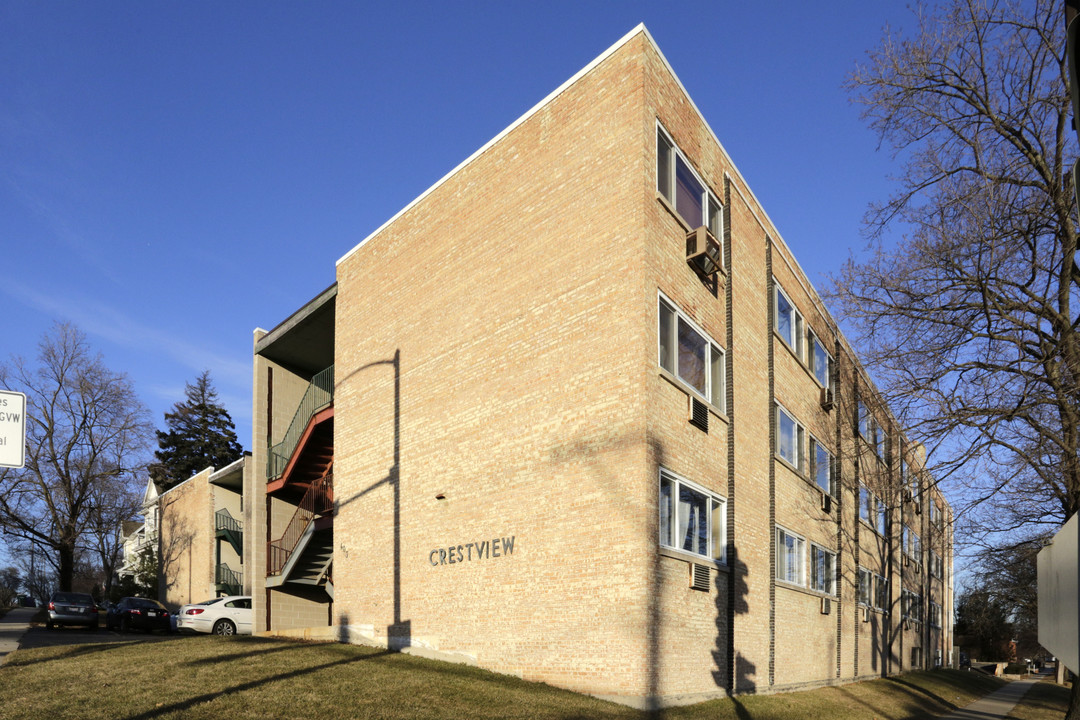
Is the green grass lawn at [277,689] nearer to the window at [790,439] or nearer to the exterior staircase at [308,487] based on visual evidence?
the window at [790,439]

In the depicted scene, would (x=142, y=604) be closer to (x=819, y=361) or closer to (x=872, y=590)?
(x=819, y=361)

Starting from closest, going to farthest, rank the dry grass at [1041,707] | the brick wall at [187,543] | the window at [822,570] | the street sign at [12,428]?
the street sign at [12,428]
the window at [822,570]
the dry grass at [1041,707]
the brick wall at [187,543]

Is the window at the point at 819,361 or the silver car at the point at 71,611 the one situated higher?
the window at the point at 819,361

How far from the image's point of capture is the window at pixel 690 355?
15602 millimetres

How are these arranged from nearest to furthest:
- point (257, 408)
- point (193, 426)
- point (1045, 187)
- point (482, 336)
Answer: point (1045, 187) → point (482, 336) → point (257, 408) → point (193, 426)

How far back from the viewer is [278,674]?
1383 cm

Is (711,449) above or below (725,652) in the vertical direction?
above

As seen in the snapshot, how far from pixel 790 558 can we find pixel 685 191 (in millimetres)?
9736

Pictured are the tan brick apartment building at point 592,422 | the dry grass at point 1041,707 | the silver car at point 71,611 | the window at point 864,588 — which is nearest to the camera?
the tan brick apartment building at point 592,422

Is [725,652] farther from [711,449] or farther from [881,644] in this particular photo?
[881,644]

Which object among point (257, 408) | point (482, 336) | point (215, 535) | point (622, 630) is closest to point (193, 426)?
point (215, 535)

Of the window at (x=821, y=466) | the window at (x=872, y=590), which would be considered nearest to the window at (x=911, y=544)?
the window at (x=872, y=590)

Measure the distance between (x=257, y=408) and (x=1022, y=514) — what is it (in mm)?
22771

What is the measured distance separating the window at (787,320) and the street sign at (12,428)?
17.0 meters
